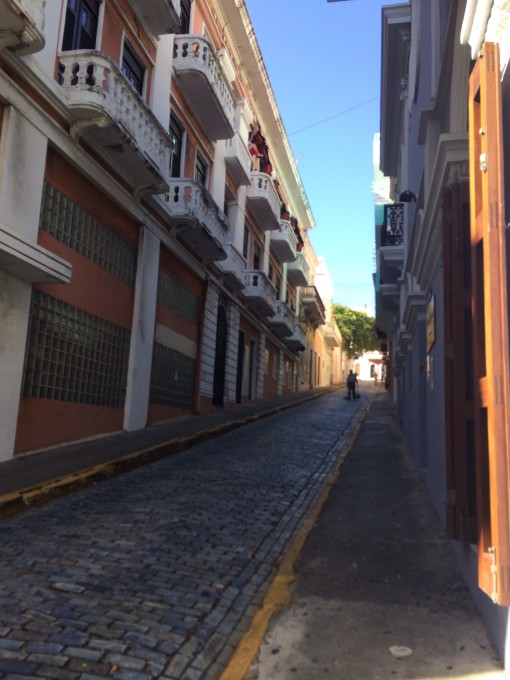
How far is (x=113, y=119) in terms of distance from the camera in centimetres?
978

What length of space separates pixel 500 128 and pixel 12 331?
6.82 m

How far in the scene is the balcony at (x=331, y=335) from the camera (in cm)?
4915

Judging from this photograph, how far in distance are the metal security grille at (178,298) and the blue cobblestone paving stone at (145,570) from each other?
6140mm

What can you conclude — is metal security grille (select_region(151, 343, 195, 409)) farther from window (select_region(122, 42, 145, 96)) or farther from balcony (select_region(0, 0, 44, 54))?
balcony (select_region(0, 0, 44, 54))

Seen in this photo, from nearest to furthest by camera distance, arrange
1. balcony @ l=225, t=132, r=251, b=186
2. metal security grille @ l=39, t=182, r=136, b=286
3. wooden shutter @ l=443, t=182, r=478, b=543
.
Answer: wooden shutter @ l=443, t=182, r=478, b=543 → metal security grille @ l=39, t=182, r=136, b=286 → balcony @ l=225, t=132, r=251, b=186

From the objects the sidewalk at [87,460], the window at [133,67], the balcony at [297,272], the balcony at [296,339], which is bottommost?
the sidewalk at [87,460]

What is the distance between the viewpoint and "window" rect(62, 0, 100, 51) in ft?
32.9

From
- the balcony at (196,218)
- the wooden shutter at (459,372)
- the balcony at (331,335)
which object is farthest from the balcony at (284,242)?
the wooden shutter at (459,372)

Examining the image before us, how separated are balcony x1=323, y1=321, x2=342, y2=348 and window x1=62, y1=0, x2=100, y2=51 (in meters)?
38.9

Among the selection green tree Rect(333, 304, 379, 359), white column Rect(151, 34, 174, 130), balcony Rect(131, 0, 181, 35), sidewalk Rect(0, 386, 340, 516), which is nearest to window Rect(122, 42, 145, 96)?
white column Rect(151, 34, 174, 130)

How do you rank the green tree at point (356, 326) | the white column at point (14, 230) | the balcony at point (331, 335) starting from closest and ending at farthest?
the white column at point (14, 230)
the balcony at point (331, 335)
the green tree at point (356, 326)

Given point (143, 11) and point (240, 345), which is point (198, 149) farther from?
point (240, 345)

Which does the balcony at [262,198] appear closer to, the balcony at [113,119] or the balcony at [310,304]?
the balcony at [113,119]

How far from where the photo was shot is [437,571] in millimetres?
4777
